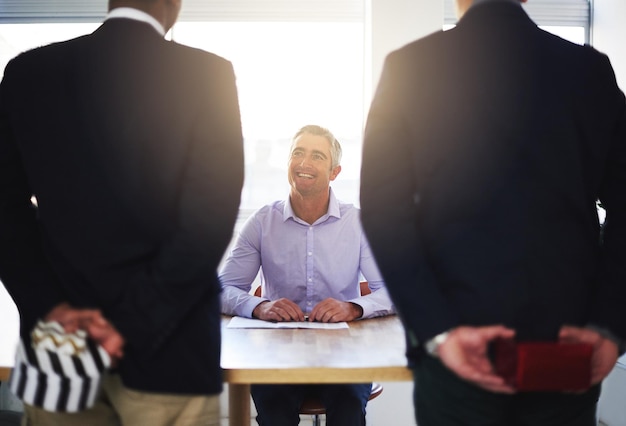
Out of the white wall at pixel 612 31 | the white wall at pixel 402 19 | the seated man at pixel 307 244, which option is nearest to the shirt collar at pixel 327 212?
the seated man at pixel 307 244

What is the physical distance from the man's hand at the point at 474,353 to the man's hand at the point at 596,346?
125mm

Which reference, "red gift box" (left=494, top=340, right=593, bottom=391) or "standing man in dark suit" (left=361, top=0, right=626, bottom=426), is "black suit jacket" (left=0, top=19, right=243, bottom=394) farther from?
"red gift box" (left=494, top=340, right=593, bottom=391)

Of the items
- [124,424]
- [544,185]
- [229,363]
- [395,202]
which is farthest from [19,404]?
[544,185]

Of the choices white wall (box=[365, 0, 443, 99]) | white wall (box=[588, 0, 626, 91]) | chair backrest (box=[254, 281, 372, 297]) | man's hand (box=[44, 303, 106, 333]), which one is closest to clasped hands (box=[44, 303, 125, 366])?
man's hand (box=[44, 303, 106, 333])

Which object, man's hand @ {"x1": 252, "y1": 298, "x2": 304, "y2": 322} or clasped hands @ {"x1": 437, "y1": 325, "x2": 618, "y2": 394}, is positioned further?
man's hand @ {"x1": 252, "y1": 298, "x2": 304, "y2": 322}

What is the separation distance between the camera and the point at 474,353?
107 centimetres

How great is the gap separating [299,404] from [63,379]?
4.37 feet

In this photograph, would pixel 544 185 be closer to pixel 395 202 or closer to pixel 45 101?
pixel 395 202

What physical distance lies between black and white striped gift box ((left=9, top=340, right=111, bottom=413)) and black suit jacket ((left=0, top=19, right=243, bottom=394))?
7cm

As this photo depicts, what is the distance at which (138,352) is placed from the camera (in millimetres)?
1193

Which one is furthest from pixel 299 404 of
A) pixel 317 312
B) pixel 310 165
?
pixel 310 165

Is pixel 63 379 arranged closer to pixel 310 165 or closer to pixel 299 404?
pixel 299 404

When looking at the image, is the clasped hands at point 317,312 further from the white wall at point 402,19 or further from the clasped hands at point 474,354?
the white wall at point 402,19

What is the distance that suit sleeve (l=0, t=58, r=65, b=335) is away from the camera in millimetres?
1224
